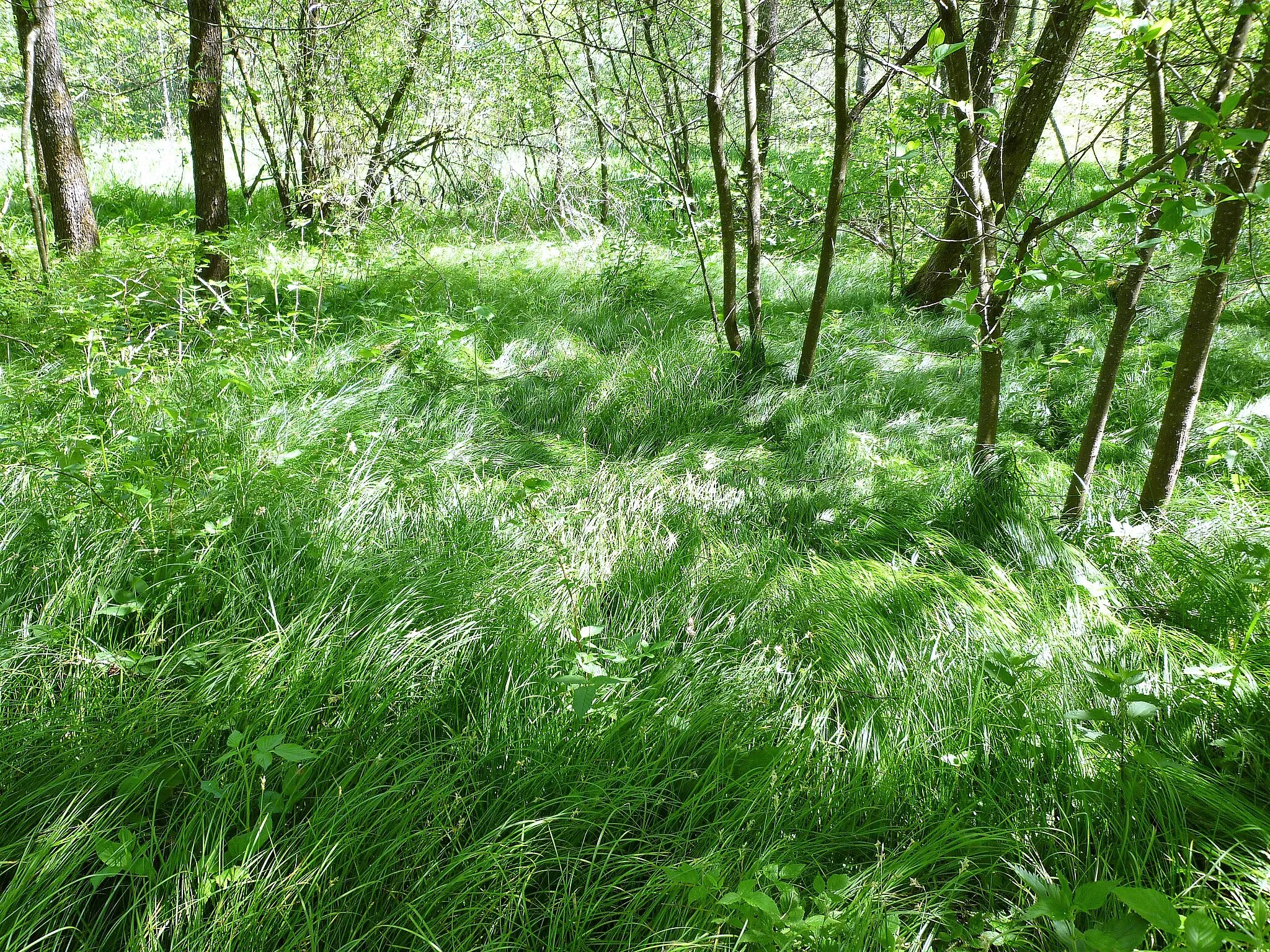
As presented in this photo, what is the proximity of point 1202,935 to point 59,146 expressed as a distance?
7.36m

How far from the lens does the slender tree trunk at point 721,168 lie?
149 inches

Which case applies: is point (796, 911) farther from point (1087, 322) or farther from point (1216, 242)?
point (1087, 322)

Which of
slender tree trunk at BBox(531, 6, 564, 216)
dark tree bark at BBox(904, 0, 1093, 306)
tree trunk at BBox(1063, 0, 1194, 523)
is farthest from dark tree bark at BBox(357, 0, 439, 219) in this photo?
tree trunk at BBox(1063, 0, 1194, 523)

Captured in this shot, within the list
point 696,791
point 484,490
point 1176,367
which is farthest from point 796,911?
point 1176,367

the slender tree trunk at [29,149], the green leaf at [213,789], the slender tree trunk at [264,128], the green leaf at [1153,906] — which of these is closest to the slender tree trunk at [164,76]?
the slender tree trunk at [264,128]

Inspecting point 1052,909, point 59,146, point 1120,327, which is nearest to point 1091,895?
point 1052,909

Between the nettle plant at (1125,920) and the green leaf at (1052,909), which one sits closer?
the nettle plant at (1125,920)

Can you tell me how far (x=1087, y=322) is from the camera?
537 cm

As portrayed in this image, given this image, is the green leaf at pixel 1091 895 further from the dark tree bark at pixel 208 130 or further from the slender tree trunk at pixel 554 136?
the slender tree trunk at pixel 554 136

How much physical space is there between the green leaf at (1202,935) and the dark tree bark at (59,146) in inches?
274

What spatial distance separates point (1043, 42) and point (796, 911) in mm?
5344

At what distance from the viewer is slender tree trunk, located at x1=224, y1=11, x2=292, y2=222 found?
19.7 feet

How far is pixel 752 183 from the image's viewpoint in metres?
4.32

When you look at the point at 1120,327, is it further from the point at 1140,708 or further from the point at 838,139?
the point at 1140,708
